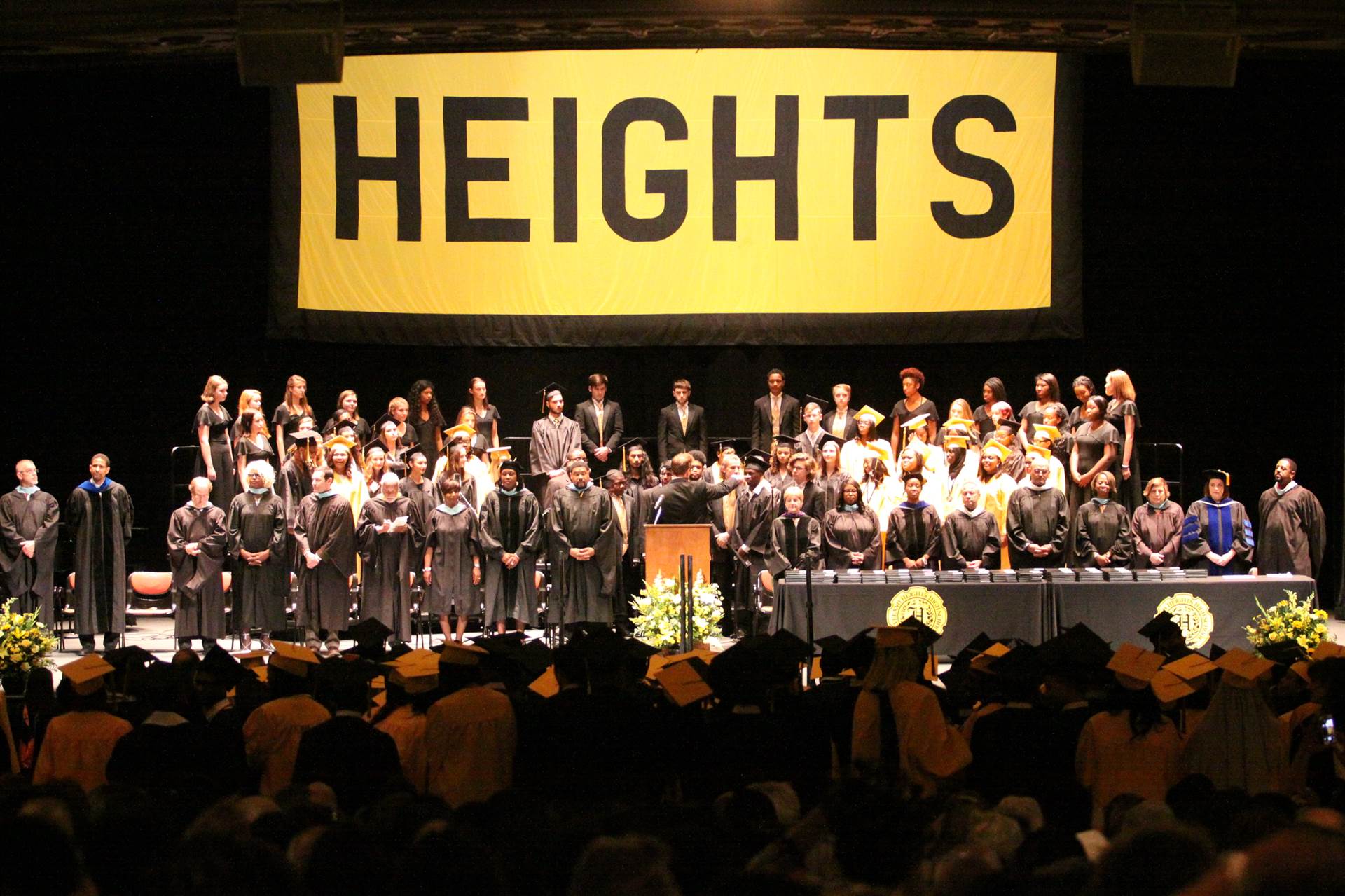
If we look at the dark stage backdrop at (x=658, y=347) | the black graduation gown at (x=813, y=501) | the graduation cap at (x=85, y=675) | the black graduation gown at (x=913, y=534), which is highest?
the dark stage backdrop at (x=658, y=347)

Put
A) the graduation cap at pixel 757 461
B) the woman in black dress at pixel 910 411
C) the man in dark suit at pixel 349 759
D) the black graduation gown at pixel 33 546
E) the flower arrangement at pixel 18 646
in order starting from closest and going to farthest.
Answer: the man in dark suit at pixel 349 759 → the flower arrangement at pixel 18 646 → the black graduation gown at pixel 33 546 → the graduation cap at pixel 757 461 → the woman in black dress at pixel 910 411

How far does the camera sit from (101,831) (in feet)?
13.3

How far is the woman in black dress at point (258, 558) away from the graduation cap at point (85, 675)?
6.71 meters

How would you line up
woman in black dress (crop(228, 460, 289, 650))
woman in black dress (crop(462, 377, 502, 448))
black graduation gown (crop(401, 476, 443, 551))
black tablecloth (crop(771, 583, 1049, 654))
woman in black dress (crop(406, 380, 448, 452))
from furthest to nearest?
woman in black dress (crop(406, 380, 448, 452)) < woman in black dress (crop(462, 377, 502, 448)) < black graduation gown (crop(401, 476, 443, 551)) < woman in black dress (crop(228, 460, 289, 650)) < black tablecloth (crop(771, 583, 1049, 654))

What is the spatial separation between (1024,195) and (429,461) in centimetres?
701

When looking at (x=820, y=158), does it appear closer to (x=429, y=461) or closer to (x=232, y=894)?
(x=429, y=461)

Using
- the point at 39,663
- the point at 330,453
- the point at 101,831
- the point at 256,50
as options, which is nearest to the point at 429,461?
the point at 330,453

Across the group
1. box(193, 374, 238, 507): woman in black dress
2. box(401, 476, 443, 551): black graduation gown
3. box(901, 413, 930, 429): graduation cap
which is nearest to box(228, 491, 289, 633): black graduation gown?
box(401, 476, 443, 551): black graduation gown

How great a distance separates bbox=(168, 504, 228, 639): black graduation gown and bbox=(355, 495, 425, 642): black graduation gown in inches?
47.4

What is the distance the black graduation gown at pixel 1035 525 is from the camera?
524 inches

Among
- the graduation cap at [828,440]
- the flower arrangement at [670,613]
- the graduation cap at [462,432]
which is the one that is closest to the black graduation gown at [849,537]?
the flower arrangement at [670,613]

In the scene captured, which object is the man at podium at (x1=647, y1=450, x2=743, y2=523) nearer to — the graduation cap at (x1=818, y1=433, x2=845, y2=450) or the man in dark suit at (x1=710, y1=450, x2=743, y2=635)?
the man in dark suit at (x1=710, y1=450, x2=743, y2=635)

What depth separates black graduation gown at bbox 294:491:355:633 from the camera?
1327cm

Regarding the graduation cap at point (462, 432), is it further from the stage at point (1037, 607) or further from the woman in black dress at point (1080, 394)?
the woman in black dress at point (1080, 394)
